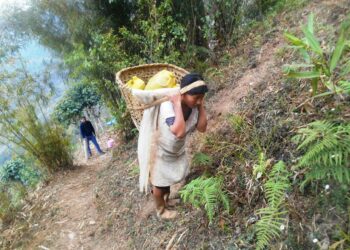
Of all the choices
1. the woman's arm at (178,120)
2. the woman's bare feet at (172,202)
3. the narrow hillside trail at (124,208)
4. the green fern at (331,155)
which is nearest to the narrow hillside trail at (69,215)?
the narrow hillside trail at (124,208)

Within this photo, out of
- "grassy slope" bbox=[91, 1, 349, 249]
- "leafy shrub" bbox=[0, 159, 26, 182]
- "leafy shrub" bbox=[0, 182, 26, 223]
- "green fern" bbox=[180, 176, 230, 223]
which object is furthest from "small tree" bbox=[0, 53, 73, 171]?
"green fern" bbox=[180, 176, 230, 223]

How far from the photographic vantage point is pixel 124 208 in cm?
467

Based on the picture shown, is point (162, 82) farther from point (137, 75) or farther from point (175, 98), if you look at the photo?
point (137, 75)

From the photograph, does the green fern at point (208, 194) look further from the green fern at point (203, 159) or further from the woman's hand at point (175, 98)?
the woman's hand at point (175, 98)

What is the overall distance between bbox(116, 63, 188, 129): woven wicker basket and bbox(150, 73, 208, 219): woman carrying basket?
1.51 ft

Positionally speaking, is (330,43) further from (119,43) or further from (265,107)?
(119,43)

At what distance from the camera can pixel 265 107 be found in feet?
11.9

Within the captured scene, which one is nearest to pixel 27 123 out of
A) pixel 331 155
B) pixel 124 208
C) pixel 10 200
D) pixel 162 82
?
pixel 10 200

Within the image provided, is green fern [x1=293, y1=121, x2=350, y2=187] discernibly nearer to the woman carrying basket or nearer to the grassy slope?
the grassy slope

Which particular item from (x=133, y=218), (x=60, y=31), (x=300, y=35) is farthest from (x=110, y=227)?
(x=60, y=31)

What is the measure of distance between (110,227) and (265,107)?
238cm

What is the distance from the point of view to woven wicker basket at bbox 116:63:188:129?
143 inches

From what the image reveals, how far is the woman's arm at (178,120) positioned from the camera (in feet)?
9.99

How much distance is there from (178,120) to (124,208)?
2049mm
